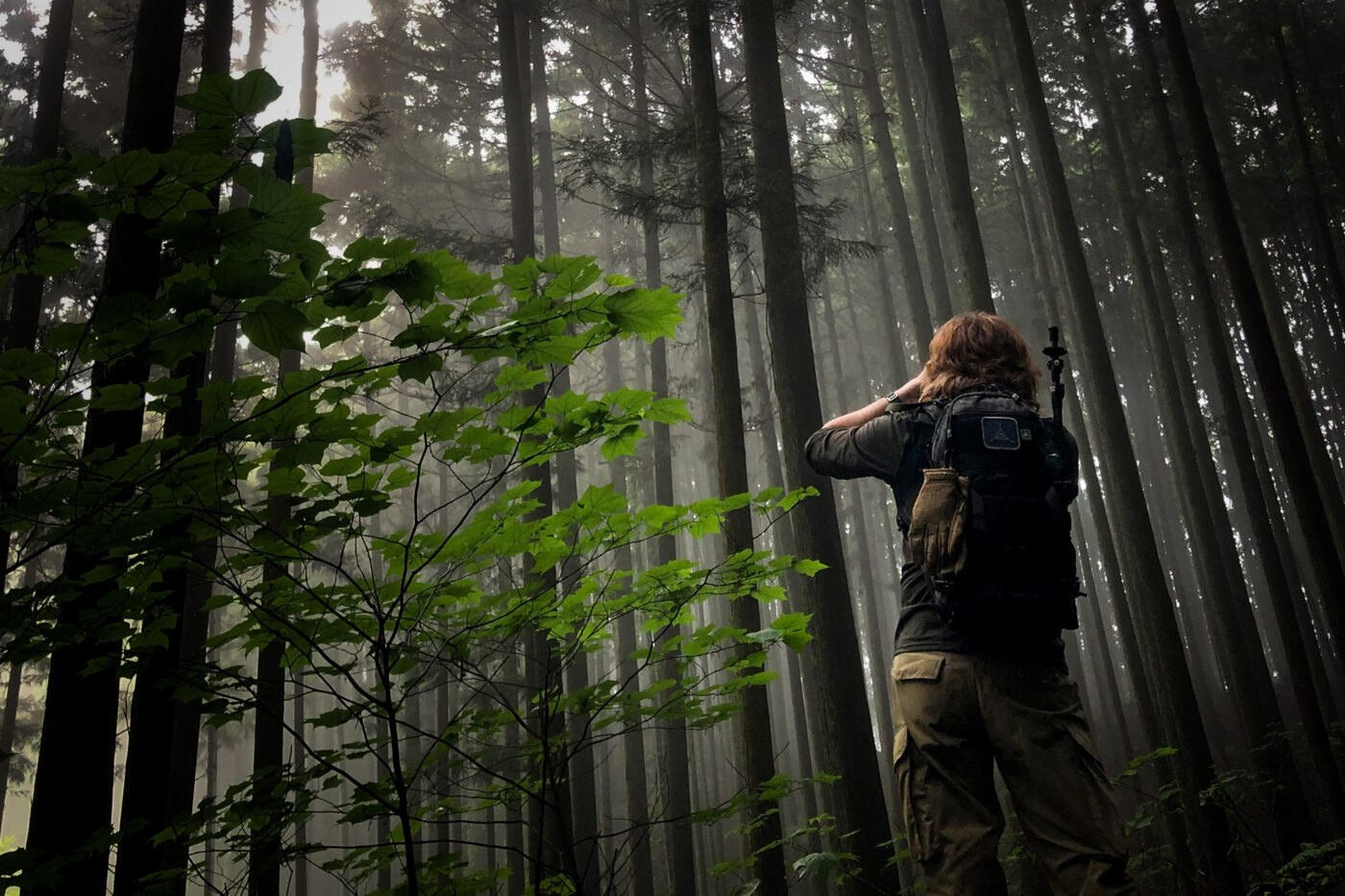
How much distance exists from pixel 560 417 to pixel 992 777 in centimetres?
176

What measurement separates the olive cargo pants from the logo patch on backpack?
0.70 metres

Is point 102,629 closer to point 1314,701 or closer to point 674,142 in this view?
point 674,142

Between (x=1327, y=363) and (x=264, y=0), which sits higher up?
(x=264, y=0)

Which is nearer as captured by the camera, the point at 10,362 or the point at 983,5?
the point at 10,362

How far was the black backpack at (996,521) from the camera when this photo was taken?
2.24 meters

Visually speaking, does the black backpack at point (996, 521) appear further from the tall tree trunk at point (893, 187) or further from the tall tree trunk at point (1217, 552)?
the tall tree trunk at point (893, 187)

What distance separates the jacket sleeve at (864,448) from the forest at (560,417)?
0.30 meters

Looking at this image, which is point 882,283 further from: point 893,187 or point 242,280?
point 242,280

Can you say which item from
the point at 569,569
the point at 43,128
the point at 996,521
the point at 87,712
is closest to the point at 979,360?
the point at 996,521

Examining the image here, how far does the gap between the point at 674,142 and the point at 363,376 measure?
622cm

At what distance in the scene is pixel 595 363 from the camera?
1082 inches

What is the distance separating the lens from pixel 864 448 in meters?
2.66

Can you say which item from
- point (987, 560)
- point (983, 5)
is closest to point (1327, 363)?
point (983, 5)

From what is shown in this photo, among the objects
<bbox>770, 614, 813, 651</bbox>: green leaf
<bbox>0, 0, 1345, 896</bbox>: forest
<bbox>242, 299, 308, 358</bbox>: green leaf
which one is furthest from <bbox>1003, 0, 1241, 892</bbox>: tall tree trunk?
→ <bbox>242, 299, 308, 358</bbox>: green leaf
